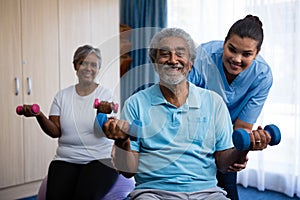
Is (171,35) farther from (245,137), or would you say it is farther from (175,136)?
(245,137)

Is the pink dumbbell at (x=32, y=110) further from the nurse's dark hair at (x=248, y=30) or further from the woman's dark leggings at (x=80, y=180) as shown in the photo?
the nurse's dark hair at (x=248, y=30)

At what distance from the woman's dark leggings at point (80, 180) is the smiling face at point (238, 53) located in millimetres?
763

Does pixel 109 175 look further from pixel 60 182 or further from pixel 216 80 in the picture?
pixel 216 80

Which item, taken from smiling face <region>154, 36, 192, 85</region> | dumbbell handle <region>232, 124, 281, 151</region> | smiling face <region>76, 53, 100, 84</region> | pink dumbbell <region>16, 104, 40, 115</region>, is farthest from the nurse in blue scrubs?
pink dumbbell <region>16, 104, 40, 115</region>

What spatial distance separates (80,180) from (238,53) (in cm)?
102

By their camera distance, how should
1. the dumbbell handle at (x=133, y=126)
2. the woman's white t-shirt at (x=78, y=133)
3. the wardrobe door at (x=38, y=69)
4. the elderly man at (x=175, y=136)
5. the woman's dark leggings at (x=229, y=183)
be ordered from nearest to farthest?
the dumbbell handle at (x=133, y=126)
the elderly man at (x=175, y=136)
the woman's dark leggings at (x=229, y=183)
the woman's white t-shirt at (x=78, y=133)
the wardrobe door at (x=38, y=69)

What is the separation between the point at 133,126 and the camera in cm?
118

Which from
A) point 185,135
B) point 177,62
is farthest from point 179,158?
point 177,62

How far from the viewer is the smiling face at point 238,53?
148 centimetres

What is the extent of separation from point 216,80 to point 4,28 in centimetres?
176

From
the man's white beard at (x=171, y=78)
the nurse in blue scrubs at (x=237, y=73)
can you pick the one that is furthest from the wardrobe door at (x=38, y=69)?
the man's white beard at (x=171, y=78)

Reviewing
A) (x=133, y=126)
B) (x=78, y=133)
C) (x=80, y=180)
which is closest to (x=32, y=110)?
(x=78, y=133)

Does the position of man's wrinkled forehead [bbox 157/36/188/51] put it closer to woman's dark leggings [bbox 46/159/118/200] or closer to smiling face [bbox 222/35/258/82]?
smiling face [bbox 222/35/258/82]

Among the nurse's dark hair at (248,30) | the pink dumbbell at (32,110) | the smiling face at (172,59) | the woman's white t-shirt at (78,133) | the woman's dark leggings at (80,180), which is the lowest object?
the woman's dark leggings at (80,180)
